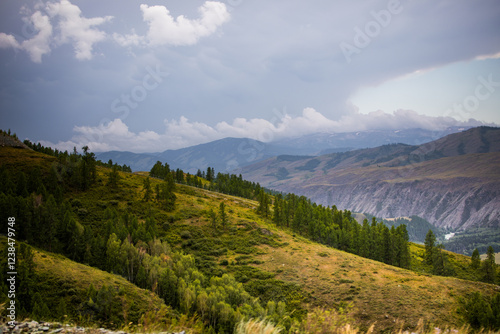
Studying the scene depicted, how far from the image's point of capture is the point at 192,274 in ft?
149

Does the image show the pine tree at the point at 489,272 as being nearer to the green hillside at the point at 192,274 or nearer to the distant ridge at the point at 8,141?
the green hillside at the point at 192,274

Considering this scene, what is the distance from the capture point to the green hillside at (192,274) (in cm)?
2731

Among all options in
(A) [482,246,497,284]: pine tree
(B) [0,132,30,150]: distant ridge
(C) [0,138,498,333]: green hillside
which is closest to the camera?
(C) [0,138,498,333]: green hillside

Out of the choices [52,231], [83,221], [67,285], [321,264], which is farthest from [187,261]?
[83,221]

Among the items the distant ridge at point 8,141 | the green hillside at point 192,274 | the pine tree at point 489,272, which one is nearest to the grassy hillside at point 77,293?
the green hillside at point 192,274

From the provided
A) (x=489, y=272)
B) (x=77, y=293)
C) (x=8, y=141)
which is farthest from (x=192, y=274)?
(x=8, y=141)

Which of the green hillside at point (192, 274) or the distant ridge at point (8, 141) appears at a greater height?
the distant ridge at point (8, 141)

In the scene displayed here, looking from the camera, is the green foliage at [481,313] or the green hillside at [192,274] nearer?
the green hillside at [192,274]

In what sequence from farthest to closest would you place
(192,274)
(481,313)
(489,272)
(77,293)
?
(489,272) < (192,274) < (481,313) < (77,293)

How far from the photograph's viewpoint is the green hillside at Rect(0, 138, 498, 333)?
2731 cm

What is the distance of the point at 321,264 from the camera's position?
6412 centimetres

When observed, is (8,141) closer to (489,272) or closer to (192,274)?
(192,274)

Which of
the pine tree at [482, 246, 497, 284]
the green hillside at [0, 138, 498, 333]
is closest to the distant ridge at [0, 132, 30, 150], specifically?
the green hillside at [0, 138, 498, 333]

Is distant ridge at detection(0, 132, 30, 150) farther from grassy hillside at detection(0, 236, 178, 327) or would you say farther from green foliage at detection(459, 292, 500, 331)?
green foliage at detection(459, 292, 500, 331)
